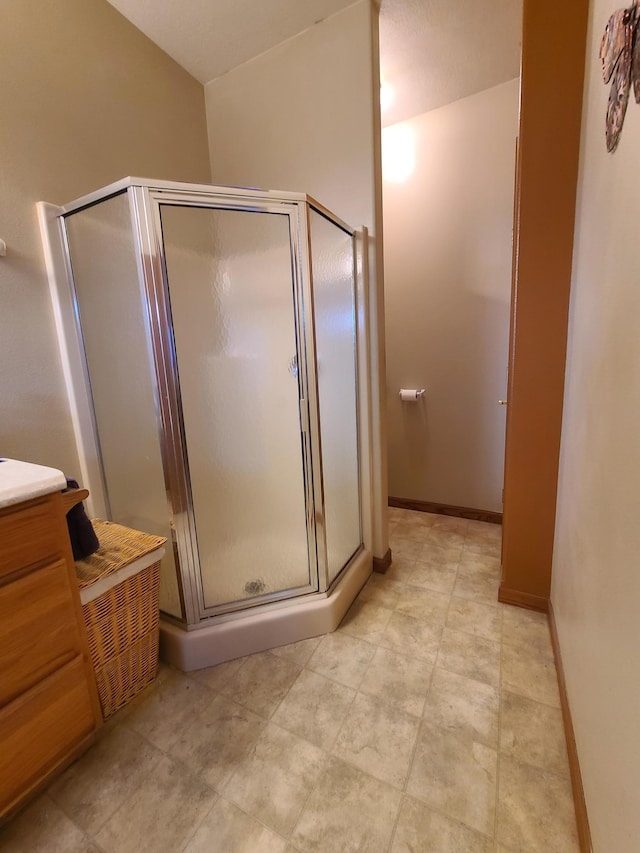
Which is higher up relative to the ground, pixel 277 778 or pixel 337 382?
pixel 337 382

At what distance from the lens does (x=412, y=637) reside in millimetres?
1550

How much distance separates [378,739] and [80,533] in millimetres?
1160

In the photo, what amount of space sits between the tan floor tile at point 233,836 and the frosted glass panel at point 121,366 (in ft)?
2.20

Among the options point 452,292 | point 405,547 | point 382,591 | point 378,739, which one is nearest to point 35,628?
point 378,739

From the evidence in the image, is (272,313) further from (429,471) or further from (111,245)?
(429,471)

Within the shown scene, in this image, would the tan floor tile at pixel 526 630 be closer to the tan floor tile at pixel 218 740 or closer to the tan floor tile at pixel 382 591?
the tan floor tile at pixel 382 591

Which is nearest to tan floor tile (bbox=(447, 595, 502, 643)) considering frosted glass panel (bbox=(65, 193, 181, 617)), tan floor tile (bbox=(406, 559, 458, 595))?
tan floor tile (bbox=(406, 559, 458, 595))

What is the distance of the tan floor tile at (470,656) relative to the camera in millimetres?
1361

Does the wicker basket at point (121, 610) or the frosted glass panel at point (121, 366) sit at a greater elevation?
the frosted glass panel at point (121, 366)

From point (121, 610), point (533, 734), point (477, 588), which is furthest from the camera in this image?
point (477, 588)

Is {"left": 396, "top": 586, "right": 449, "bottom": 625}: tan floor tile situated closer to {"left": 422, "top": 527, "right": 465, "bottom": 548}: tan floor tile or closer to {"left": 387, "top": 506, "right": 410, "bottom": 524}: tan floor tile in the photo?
{"left": 422, "top": 527, "right": 465, "bottom": 548}: tan floor tile

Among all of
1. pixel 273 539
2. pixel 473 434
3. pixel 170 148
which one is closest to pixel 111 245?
pixel 170 148

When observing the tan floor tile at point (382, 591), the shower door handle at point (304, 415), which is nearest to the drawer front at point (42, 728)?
the shower door handle at point (304, 415)

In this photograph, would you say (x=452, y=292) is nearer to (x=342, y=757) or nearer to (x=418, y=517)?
(x=418, y=517)
